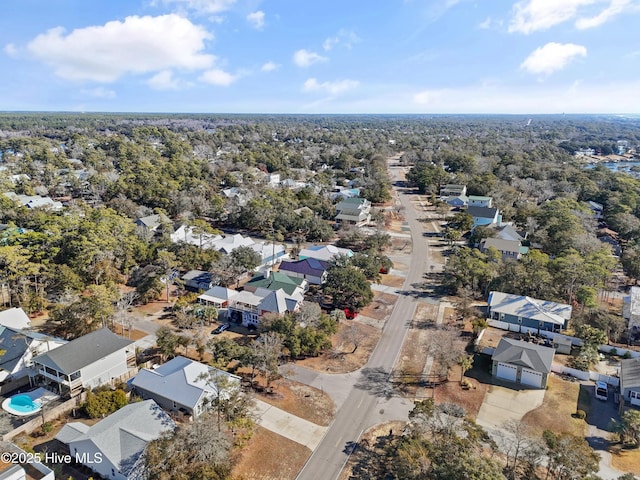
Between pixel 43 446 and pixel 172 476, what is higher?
pixel 172 476

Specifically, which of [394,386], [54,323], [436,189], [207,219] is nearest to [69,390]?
[54,323]

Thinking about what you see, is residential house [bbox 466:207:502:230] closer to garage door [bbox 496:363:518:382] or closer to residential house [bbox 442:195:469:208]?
residential house [bbox 442:195:469:208]

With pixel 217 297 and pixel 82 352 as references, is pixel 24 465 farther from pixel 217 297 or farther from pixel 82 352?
pixel 217 297

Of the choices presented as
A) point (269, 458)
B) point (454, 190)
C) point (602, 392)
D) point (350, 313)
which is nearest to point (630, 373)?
point (602, 392)

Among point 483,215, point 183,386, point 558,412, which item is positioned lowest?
point 558,412

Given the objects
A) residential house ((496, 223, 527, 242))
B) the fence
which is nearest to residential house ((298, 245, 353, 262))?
residential house ((496, 223, 527, 242))

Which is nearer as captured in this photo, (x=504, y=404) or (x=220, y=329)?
Result: (x=504, y=404)

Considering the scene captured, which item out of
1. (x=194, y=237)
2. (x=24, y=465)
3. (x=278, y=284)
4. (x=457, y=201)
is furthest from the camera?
(x=457, y=201)

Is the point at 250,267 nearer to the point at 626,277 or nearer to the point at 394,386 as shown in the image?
the point at 394,386
